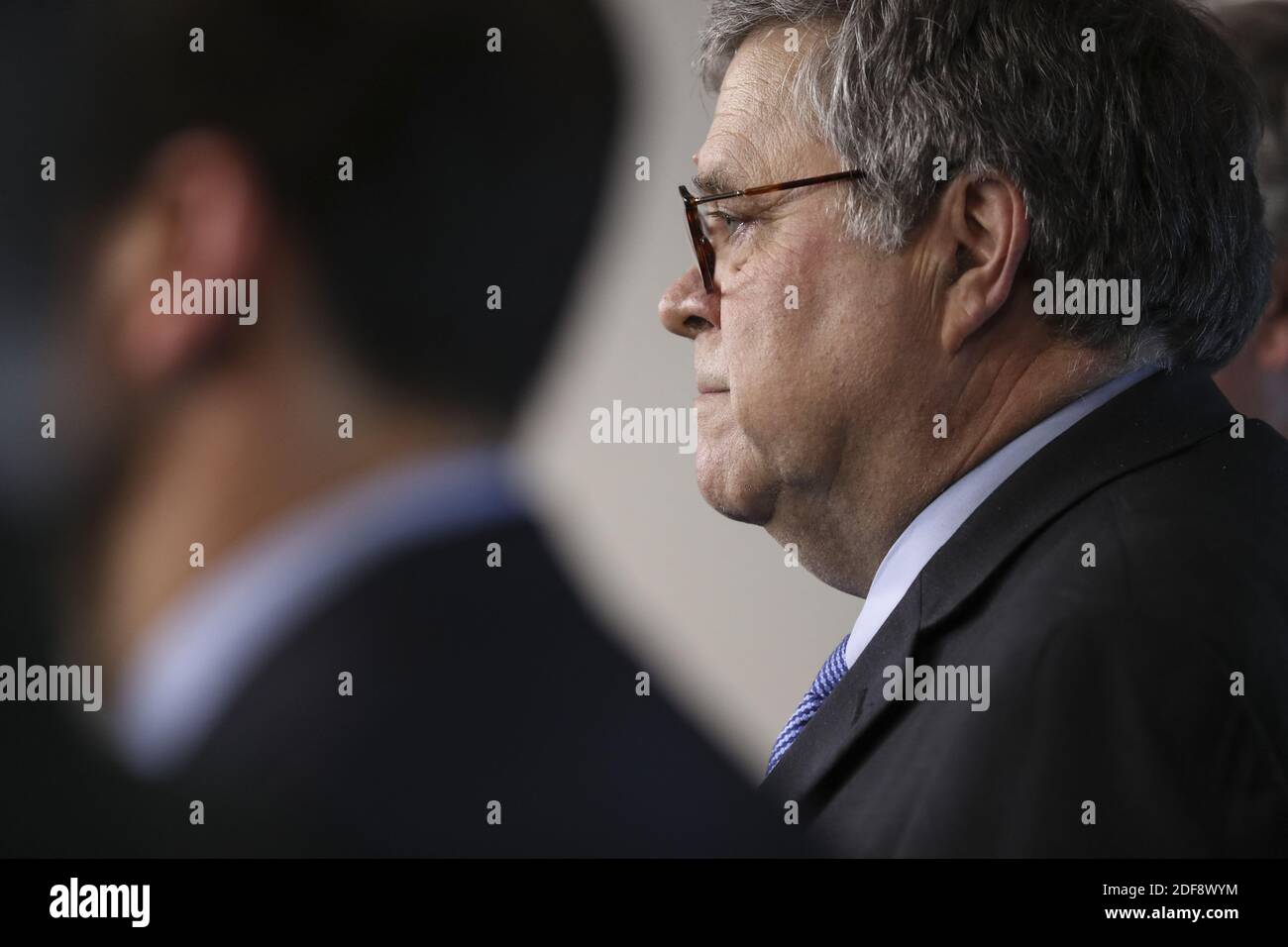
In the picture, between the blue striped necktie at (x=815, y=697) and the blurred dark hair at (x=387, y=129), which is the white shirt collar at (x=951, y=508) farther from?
the blurred dark hair at (x=387, y=129)

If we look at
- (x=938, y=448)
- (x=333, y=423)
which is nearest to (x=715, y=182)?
(x=938, y=448)

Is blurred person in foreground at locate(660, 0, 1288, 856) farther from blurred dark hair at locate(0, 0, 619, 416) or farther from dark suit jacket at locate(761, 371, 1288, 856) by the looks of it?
blurred dark hair at locate(0, 0, 619, 416)

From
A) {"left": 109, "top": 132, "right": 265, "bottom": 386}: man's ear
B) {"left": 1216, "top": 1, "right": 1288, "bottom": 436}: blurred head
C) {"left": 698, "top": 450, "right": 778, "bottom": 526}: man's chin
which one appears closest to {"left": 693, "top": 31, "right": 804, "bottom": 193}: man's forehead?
{"left": 698, "top": 450, "right": 778, "bottom": 526}: man's chin

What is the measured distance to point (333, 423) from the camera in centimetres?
128

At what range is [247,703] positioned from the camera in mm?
1305

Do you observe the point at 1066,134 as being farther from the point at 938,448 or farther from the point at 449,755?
the point at 449,755

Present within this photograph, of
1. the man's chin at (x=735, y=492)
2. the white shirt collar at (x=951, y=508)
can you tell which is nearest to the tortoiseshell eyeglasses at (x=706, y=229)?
the man's chin at (x=735, y=492)

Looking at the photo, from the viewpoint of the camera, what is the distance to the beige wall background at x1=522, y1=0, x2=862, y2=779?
169cm

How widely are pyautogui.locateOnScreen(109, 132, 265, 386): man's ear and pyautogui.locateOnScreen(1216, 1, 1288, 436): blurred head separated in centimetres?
139

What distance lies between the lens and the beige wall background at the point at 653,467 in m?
1.69

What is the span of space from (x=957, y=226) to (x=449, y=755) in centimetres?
87

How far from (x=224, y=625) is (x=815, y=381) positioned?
2.32 ft

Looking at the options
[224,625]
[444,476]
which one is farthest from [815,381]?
[224,625]
